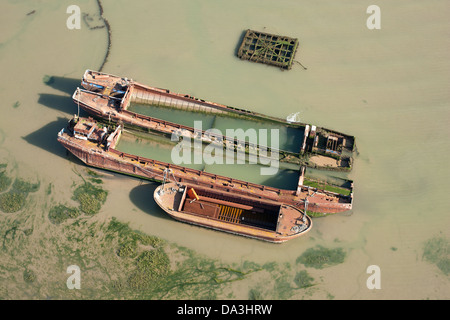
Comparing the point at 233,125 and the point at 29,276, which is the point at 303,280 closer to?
the point at 233,125

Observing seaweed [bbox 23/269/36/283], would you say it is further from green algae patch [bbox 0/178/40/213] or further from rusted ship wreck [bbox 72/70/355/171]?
rusted ship wreck [bbox 72/70/355/171]

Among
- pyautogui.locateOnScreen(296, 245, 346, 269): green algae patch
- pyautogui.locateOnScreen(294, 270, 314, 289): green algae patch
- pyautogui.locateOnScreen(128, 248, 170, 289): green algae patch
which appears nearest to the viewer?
pyautogui.locateOnScreen(294, 270, 314, 289): green algae patch

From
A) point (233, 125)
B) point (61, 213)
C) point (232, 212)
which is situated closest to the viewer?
point (232, 212)

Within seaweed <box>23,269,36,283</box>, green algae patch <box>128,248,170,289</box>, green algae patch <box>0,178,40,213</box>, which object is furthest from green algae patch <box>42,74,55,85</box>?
green algae patch <box>128,248,170,289</box>

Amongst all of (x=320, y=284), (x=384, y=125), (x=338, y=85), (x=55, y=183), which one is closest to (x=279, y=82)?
(x=338, y=85)

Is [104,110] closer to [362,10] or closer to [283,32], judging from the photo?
[283,32]

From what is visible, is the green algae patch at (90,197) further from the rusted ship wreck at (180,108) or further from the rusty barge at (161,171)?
the rusted ship wreck at (180,108)

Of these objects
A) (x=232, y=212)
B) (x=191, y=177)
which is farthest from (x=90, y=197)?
(x=232, y=212)

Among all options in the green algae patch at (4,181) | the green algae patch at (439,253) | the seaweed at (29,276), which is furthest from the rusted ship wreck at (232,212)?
the green algae patch at (4,181)
